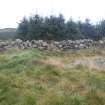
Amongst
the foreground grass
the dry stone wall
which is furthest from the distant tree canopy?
the foreground grass

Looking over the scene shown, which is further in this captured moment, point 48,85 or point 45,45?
point 45,45

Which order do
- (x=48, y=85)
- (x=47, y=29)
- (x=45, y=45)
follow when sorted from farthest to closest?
(x=47, y=29) → (x=45, y=45) → (x=48, y=85)

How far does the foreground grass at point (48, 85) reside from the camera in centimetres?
540

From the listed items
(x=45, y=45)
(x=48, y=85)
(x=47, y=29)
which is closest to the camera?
(x=48, y=85)

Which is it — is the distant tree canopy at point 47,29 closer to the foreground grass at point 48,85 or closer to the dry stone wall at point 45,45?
the dry stone wall at point 45,45

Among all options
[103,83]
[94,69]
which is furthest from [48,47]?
[103,83]

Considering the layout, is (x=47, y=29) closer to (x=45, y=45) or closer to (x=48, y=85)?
(x=45, y=45)

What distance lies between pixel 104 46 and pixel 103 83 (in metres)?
10.9

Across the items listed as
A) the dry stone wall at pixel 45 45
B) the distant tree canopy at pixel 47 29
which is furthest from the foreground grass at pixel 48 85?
the distant tree canopy at pixel 47 29

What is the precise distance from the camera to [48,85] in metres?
6.57

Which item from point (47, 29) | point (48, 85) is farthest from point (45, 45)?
point (48, 85)

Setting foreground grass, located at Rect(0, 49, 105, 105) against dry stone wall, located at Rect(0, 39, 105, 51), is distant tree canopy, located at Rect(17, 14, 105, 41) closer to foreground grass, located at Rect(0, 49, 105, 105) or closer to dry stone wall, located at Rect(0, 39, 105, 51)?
dry stone wall, located at Rect(0, 39, 105, 51)

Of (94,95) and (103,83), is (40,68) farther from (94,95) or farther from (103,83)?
(94,95)

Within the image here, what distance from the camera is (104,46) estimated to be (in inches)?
695
